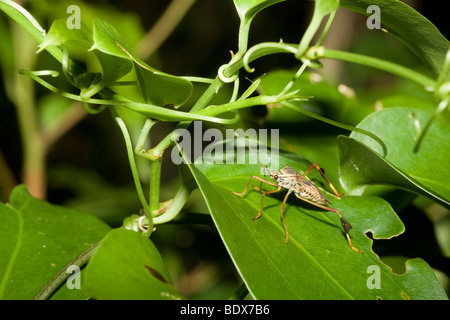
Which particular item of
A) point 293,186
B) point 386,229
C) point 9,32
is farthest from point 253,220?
point 9,32

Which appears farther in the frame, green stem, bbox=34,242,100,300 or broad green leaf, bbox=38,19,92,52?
green stem, bbox=34,242,100,300

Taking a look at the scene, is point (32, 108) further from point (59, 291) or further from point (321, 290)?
point (321, 290)

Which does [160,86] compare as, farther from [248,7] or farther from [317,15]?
[317,15]

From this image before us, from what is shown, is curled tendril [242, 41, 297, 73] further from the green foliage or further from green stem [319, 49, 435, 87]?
green stem [319, 49, 435, 87]

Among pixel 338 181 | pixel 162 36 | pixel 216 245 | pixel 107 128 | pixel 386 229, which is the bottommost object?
pixel 216 245

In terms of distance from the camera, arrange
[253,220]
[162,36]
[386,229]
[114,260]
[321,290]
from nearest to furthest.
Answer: [114,260]
[321,290]
[253,220]
[386,229]
[162,36]

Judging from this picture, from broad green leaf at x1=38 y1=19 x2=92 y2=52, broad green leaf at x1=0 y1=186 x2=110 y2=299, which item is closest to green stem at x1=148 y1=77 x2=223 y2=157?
broad green leaf at x1=38 y1=19 x2=92 y2=52
